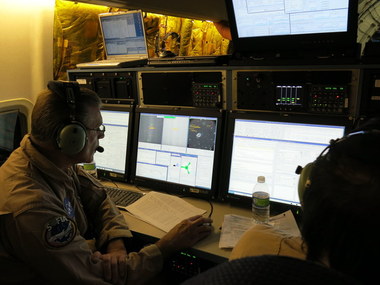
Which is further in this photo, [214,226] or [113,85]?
[113,85]

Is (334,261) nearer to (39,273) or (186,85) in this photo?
(39,273)

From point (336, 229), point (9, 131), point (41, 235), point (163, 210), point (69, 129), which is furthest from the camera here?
point (9, 131)

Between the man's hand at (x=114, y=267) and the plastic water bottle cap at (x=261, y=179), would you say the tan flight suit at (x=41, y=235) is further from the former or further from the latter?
the plastic water bottle cap at (x=261, y=179)

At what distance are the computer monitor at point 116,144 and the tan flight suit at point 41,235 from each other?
0.58 m

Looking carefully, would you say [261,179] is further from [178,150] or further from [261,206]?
[178,150]

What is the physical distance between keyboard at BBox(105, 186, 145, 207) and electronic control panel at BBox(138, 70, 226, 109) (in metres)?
0.48

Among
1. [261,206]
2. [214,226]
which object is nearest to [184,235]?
[214,226]

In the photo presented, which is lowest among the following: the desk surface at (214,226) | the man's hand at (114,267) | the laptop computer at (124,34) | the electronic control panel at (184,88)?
the man's hand at (114,267)

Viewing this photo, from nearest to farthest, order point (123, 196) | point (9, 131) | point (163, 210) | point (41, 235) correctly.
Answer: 1. point (41, 235)
2. point (163, 210)
3. point (123, 196)
4. point (9, 131)

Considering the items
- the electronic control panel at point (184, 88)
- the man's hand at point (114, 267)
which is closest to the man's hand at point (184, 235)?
the man's hand at point (114, 267)

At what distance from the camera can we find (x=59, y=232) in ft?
3.35

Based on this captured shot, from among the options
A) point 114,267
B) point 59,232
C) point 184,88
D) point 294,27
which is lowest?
point 114,267

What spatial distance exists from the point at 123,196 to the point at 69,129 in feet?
2.02

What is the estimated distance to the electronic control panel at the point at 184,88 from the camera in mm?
1591
